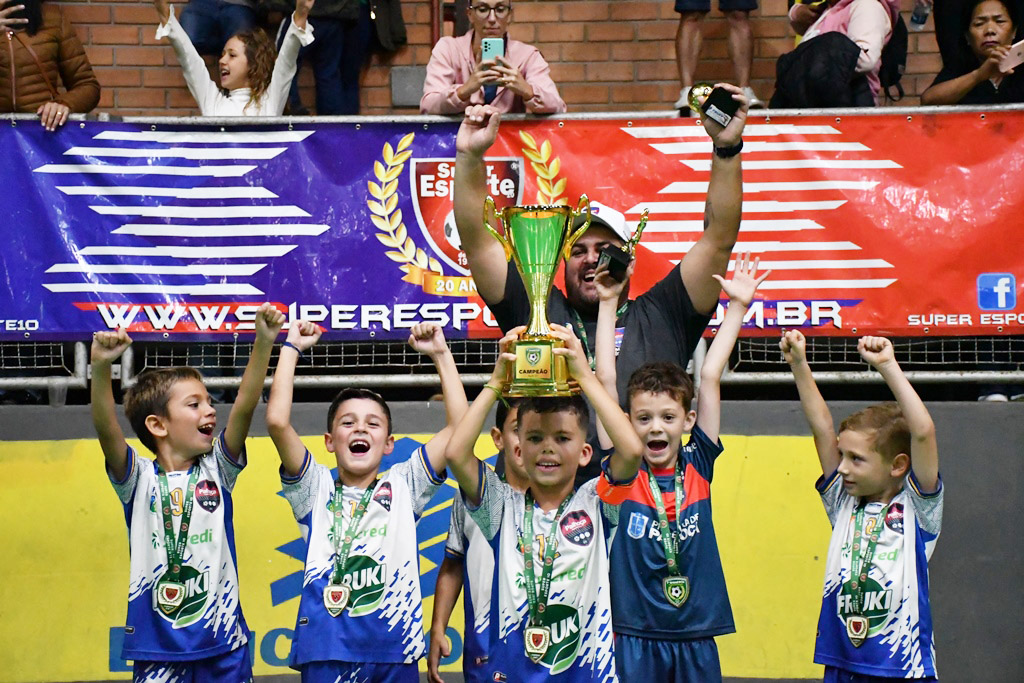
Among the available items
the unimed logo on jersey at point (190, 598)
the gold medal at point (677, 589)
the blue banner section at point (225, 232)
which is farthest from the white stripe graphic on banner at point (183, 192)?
the gold medal at point (677, 589)

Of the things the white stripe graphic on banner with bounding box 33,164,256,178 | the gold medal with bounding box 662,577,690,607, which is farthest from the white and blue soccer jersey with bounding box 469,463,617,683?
the white stripe graphic on banner with bounding box 33,164,256,178

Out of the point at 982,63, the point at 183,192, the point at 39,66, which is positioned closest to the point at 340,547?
the point at 183,192

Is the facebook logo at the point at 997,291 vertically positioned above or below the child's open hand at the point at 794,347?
above

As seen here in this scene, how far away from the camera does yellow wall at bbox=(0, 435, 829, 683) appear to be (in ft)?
18.5

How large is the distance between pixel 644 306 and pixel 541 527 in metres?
0.84

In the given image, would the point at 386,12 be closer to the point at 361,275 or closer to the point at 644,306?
the point at 361,275

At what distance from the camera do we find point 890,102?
307 inches

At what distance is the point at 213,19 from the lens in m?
7.40

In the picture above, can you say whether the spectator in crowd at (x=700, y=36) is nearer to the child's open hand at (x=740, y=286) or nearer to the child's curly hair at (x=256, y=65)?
the child's curly hair at (x=256, y=65)

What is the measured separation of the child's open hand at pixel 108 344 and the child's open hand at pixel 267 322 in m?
0.41

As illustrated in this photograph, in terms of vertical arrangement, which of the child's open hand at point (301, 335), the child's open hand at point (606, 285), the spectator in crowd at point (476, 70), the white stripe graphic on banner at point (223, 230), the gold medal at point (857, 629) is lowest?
the gold medal at point (857, 629)

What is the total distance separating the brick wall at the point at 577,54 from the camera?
8.13 m

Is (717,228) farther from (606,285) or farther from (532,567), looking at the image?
(532,567)

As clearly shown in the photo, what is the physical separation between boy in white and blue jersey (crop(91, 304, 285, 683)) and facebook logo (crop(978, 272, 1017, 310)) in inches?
127
